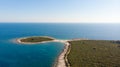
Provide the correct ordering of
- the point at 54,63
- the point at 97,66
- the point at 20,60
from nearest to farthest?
the point at 97,66 < the point at 54,63 < the point at 20,60

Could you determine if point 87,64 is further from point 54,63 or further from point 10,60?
point 10,60

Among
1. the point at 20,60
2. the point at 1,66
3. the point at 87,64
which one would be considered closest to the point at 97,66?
the point at 87,64

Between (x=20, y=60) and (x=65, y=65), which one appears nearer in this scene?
(x=65, y=65)

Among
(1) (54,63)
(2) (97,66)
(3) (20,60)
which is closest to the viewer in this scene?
(2) (97,66)

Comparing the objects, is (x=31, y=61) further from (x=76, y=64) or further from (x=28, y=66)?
(x=76, y=64)

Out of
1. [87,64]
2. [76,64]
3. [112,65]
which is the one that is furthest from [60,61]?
[112,65]

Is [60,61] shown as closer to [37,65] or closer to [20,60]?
[37,65]

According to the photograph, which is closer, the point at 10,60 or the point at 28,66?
the point at 28,66

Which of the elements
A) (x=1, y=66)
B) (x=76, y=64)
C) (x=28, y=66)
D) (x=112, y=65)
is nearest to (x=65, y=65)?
(x=76, y=64)
